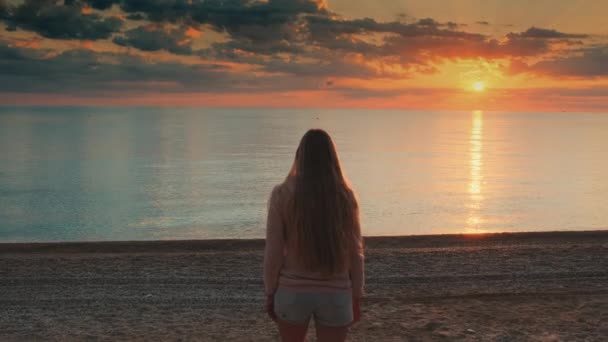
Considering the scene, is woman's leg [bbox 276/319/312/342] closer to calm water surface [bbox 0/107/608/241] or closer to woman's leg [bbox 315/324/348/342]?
woman's leg [bbox 315/324/348/342]

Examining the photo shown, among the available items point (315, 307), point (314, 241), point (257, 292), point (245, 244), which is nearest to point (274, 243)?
point (314, 241)

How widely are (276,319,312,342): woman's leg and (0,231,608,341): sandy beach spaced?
404 cm

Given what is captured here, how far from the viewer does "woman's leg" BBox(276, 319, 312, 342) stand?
14.6 feet

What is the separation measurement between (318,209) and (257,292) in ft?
22.6

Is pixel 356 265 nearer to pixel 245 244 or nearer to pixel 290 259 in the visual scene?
pixel 290 259

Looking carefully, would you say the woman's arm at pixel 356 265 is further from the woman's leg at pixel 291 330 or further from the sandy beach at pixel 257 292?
the sandy beach at pixel 257 292

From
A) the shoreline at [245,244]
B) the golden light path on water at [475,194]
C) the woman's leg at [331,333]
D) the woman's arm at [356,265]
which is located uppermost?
the woman's arm at [356,265]

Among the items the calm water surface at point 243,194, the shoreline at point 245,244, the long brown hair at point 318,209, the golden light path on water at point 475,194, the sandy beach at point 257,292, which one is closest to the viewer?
the long brown hair at point 318,209

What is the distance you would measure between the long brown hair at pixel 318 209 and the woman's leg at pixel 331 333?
364 mm

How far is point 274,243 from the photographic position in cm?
444

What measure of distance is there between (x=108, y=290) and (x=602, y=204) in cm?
3311

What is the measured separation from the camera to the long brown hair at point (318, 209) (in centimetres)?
437

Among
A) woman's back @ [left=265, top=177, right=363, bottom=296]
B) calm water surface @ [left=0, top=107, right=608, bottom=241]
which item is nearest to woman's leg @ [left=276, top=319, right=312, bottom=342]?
woman's back @ [left=265, top=177, right=363, bottom=296]

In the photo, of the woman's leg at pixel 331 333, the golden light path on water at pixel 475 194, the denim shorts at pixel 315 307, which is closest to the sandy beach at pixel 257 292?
the woman's leg at pixel 331 333
